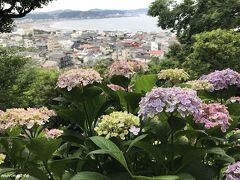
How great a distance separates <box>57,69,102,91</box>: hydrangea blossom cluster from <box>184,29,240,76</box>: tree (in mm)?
11582

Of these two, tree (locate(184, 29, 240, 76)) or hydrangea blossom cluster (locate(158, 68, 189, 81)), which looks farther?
tree (locate(184, 29, 240, 76))

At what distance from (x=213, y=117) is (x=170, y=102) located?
9.7 inches

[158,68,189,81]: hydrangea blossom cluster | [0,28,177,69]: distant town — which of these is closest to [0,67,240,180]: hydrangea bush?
[158,68,189,81]: hydrangea blossom cluster

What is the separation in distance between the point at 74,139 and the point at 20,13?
434 inches

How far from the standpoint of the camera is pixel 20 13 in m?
12.6

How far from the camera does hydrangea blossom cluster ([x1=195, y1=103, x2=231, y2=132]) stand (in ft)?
6.09

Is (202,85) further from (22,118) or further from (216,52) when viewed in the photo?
(216,52)

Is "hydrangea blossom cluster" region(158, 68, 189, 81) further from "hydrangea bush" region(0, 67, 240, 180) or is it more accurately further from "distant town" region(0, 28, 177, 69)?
"distant town" region(0, 28, 177, 69)

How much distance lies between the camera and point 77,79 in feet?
6.95

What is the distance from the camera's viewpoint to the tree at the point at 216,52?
44.2ft

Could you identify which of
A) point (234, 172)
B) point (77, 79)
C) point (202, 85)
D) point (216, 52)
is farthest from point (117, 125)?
point (216, 52)

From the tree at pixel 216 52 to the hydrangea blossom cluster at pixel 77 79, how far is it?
1158 centimetres

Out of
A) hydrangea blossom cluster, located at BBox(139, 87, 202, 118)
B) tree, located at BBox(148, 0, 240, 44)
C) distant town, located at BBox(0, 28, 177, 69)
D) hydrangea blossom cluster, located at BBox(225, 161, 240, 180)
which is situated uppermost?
hydrangea blossom cluster, located at BBox(139, 87, 202, 118)

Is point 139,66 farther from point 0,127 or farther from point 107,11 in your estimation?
point 107,11
